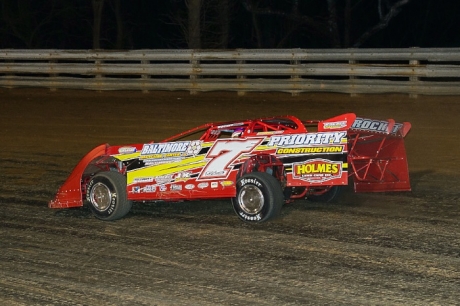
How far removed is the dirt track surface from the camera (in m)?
6.08

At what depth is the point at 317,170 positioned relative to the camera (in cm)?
812

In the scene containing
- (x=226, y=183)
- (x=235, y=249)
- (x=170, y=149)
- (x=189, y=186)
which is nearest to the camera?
(x=235, y=249)

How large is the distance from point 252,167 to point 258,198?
1.23 ft

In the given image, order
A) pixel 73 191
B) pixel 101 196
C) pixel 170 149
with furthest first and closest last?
pixel 73 191 < pixel 101 196 < pixel 170 149

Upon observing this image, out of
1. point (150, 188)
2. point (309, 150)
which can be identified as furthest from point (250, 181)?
point (150, 188)

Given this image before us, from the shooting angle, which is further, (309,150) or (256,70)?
(256,70)

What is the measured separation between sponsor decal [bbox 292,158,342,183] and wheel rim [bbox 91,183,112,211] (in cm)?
219

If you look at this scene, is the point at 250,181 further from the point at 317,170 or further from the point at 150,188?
the point at 150,188

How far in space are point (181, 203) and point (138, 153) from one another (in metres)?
1.08

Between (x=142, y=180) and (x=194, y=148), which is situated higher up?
(x=194, y=148)

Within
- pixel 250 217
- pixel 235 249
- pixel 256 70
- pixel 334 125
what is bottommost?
pixel 235 249

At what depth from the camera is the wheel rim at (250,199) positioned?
325 inches
